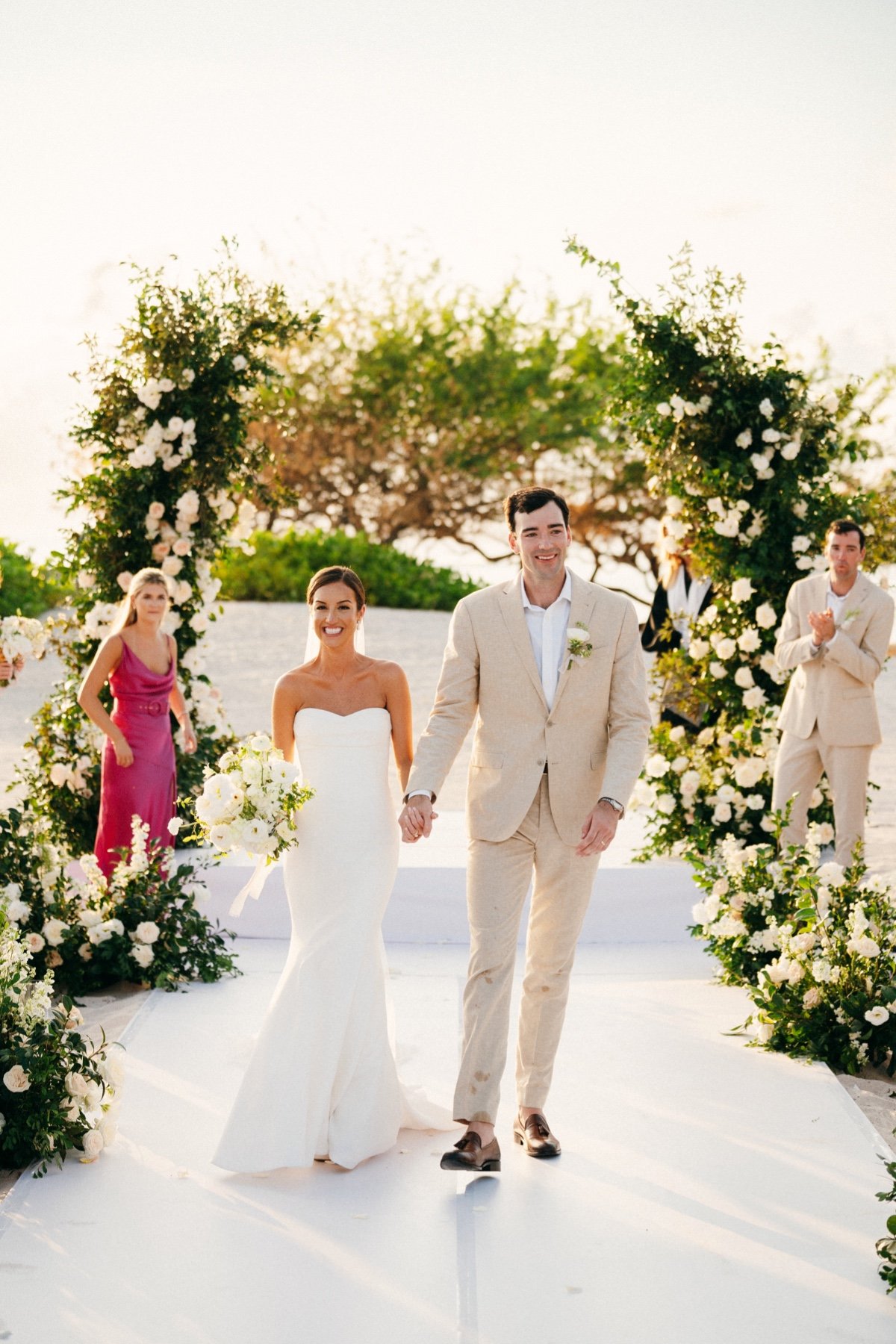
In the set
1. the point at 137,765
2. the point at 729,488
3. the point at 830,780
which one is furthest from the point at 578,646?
the point at 729,488

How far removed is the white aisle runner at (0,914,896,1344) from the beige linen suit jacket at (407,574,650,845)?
→ 105cm

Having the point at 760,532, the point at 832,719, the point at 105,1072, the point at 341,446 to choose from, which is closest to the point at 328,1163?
the point at 105,1072

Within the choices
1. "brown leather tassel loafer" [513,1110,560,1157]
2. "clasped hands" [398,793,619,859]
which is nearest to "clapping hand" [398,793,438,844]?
"clasped hands" [398,793,619,859]

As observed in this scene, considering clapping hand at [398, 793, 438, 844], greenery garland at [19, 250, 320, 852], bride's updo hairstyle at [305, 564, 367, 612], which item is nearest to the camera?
clapping hand at [398, 793, 438, 844]

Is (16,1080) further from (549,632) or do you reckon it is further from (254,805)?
(549,632)

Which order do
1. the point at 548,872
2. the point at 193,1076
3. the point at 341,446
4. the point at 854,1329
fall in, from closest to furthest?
1. the point at 854,1329
2. the point at 548,872
3. the point at 193,1076
4. the point at 341,446

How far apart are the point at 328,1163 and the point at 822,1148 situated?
5.05ft

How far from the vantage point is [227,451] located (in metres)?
7.93

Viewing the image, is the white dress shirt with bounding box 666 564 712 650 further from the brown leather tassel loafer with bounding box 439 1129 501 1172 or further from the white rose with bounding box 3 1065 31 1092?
the white rose with bounding box 3 1065 31 1092

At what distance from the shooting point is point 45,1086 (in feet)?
13.4

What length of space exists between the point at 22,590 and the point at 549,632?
15800 mm

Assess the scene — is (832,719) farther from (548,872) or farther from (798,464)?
(548,872)

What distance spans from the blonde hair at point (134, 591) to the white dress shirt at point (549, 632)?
3.30m

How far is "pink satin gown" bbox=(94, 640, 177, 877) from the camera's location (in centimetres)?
686
